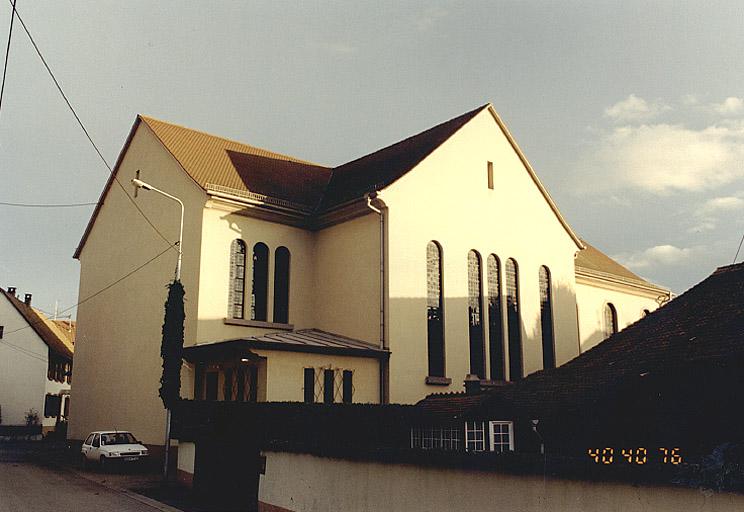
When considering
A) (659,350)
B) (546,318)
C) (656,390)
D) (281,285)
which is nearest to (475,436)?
(659,350)

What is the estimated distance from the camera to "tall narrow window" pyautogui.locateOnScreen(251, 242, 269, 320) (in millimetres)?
25312

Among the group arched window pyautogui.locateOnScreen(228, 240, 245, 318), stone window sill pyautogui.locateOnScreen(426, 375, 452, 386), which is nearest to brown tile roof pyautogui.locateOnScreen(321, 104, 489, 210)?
arched window pyautogui.locateOnScreen(228, 240, 245, 318)

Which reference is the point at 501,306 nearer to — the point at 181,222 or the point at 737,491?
the point at 181,222

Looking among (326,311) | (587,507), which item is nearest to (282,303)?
(326,311)

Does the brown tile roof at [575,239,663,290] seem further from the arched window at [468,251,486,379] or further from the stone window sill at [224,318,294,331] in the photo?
the stone window sill at [224,318,294,331]

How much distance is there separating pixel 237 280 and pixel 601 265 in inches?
779

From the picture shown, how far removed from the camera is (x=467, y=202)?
2641 cm

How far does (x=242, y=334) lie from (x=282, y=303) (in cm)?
223

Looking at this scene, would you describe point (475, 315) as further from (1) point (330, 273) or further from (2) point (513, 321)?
(1) point (330, 273)

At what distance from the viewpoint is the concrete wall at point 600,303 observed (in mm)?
33000

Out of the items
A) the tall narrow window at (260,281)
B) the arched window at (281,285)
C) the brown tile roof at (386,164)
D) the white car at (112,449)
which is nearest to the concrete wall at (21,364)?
the white car at (112,449)

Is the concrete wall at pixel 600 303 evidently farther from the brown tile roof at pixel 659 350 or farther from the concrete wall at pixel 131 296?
the brown tile roof at pixel 659 350

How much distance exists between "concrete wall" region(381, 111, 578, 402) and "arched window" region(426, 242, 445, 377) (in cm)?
23

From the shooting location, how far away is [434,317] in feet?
80.3
